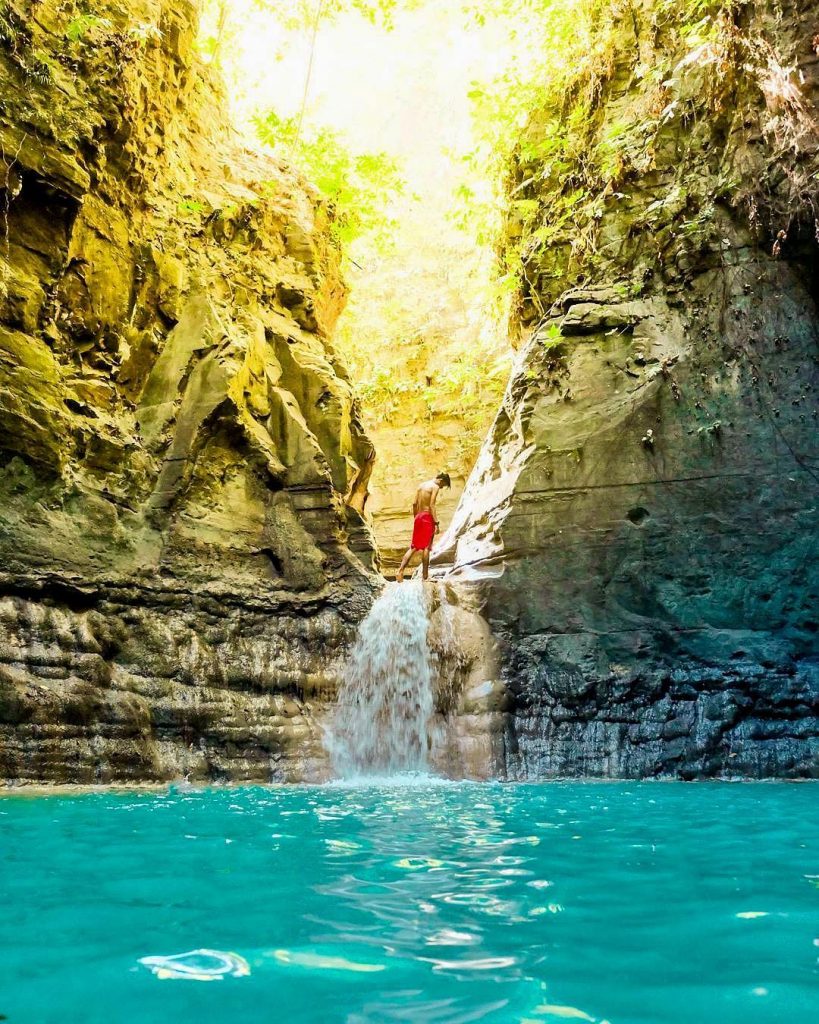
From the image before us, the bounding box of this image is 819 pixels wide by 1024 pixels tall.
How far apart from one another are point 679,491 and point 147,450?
6303 mm

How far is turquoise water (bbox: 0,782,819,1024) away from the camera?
162 centimetres

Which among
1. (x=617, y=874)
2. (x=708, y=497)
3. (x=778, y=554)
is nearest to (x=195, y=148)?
(x=708, y=497)

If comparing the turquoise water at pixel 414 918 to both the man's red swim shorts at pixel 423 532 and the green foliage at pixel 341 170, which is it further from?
the green foliage at pixel 341 170

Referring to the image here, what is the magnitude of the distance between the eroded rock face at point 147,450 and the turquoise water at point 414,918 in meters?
2.86

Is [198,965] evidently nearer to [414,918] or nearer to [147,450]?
[414,918]

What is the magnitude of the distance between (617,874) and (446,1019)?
1.54 m

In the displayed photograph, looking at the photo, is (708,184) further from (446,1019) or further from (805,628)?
(446,1019)

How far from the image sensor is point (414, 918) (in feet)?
7.27

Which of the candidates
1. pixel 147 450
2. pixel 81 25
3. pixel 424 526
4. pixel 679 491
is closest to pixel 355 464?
pixel 424 526

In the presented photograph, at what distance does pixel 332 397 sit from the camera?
10.3 m

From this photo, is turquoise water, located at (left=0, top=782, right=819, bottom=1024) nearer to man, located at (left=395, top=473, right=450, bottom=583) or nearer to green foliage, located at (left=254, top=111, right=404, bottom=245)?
man, located at (left=395, top=473, right=450, bottom=583)

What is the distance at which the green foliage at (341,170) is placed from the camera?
44.1 ft

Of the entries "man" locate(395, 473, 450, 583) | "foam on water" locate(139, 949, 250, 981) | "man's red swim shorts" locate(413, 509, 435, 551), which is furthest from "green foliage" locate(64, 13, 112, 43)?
"foam on water" locate(139, 949, 250, 981)

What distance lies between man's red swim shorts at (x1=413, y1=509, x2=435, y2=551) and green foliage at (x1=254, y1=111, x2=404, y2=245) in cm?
565
